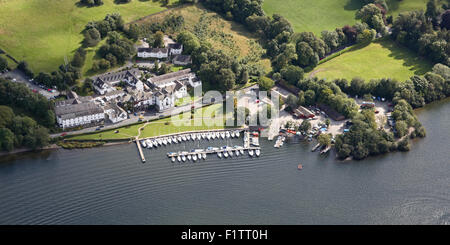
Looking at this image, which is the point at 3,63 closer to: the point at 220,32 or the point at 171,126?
the point at 171,126

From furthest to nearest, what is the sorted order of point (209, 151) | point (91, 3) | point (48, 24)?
point (91, 3) → point (48, 24) → point (209, 151)

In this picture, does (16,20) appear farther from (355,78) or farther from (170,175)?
(355,78)

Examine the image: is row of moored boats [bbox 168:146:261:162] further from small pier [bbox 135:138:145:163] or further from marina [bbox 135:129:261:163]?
small pier [bbox 135:138:145:163]

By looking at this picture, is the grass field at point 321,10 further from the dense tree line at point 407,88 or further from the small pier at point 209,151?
the small pier at point 209,151

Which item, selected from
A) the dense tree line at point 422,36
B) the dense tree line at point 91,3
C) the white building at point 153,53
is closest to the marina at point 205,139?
the white building at point 153,53

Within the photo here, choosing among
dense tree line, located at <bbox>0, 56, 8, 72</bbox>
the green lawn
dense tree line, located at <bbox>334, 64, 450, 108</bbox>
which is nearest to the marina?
dense tree line, located at <bbox>334, 64, 450, 108</bbox>

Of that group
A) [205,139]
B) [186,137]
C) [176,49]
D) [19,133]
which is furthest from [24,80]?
[205,139]
